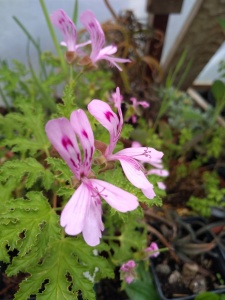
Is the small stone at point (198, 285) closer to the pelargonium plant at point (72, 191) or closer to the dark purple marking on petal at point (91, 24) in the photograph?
the pelargonium plant at point (72, 191)

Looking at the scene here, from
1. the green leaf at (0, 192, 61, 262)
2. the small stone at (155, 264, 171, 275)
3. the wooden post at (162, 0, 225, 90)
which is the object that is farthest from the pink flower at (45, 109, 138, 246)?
the wooden post at (162, 0, 225, 90)

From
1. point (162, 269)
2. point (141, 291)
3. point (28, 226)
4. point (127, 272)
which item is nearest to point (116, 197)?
point (28, 226)

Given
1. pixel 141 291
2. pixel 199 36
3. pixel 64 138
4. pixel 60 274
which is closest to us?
pixel 64 138

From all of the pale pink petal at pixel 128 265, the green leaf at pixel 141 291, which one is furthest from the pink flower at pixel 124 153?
the green leaf at pixel 141 291

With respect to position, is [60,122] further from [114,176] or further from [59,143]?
[114,176]

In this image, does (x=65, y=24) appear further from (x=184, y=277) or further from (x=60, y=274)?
(x=184, y=277)

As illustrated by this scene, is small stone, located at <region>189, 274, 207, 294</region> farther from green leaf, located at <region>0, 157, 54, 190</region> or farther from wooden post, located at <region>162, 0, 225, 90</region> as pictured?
wooden post, located at <region>162, 0, 225, 90</region>

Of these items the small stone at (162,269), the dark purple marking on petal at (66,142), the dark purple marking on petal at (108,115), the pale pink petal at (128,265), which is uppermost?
the dark purple marking on petal at (66,142)
